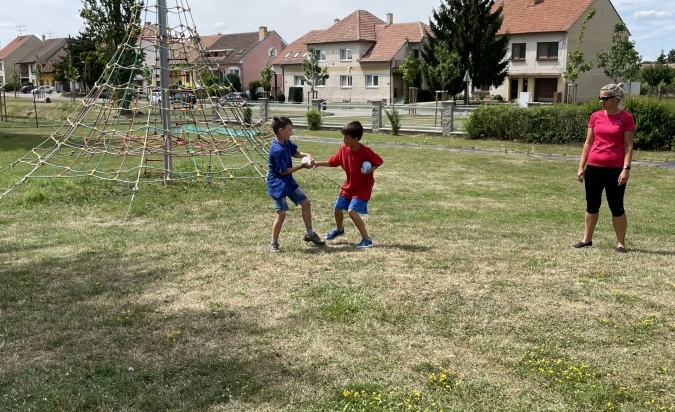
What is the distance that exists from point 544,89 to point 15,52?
83669 millimetres

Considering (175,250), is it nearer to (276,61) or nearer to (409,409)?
(409,409)

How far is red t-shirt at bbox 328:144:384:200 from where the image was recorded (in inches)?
252

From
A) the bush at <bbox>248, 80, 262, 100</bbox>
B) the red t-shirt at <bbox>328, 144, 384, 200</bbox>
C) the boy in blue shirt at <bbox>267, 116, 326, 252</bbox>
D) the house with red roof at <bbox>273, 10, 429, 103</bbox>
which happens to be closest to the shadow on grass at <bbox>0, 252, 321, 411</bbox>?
the boy in blue shirt at <bbox>267, 116, 326, 252</bbox>

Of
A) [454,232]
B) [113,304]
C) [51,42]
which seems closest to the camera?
[113,304]

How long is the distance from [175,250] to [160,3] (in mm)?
6175

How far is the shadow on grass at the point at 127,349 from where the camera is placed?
11.1 ft

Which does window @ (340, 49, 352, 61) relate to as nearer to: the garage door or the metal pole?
the garage door

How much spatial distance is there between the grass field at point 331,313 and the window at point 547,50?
39.9 metres

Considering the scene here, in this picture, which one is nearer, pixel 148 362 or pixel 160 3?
pixel 148 362

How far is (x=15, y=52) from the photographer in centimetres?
9462

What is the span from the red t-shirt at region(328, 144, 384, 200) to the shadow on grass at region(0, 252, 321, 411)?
214 centimetres

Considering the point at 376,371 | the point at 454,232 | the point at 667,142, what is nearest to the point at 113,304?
the point at 376,371

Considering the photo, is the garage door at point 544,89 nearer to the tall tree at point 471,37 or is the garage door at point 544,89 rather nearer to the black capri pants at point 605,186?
the tall tree at point 471,37

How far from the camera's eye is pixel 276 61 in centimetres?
6000
